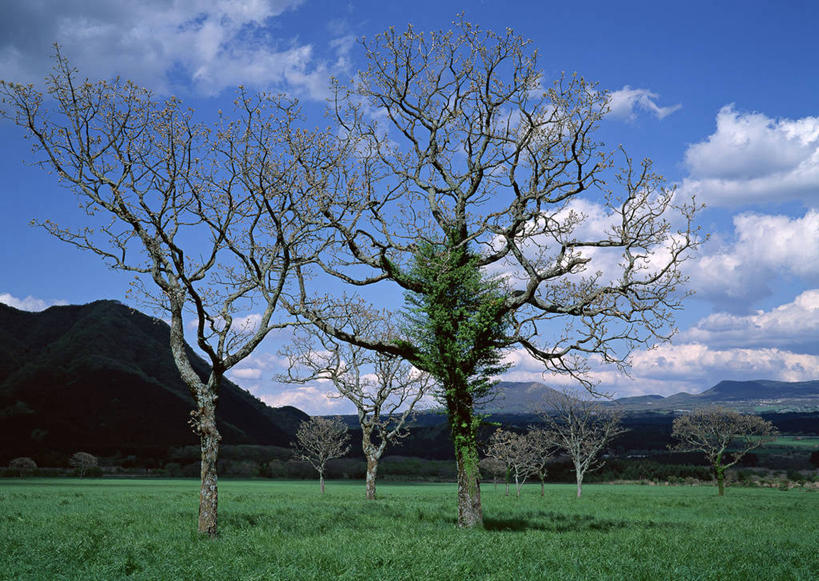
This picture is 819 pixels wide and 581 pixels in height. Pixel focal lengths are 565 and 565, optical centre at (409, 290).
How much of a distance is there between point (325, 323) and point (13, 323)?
204824 mm

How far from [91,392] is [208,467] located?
158930mm

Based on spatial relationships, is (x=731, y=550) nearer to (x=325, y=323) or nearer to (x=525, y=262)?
(x=525, y=262)

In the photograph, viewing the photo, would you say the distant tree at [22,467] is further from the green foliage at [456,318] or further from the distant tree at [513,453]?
the green foliage at [456,318]

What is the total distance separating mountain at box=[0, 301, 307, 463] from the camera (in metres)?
138

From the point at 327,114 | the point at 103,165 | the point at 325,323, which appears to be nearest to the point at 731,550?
the point at 325,323

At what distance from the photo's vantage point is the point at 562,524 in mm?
27234

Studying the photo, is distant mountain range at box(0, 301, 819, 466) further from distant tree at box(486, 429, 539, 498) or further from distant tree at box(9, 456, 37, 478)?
distant tree at box(486, 429, 539, 498)

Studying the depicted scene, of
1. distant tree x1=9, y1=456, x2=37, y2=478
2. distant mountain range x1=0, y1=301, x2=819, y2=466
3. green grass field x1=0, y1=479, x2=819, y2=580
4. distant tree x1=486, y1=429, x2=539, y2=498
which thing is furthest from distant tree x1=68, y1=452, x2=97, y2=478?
green grass field x1=0, y1=479, x2=819, y2=580

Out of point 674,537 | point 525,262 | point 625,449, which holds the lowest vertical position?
point 625,449

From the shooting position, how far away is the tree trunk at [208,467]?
20.3 meters

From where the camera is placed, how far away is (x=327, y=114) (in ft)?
90.2

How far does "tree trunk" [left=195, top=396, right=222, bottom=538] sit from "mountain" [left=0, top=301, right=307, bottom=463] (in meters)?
130

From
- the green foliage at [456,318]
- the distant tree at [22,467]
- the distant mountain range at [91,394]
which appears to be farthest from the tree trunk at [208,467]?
the distant mountain range at [91,394]

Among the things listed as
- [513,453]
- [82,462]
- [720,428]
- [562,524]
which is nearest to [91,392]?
[82,462]
